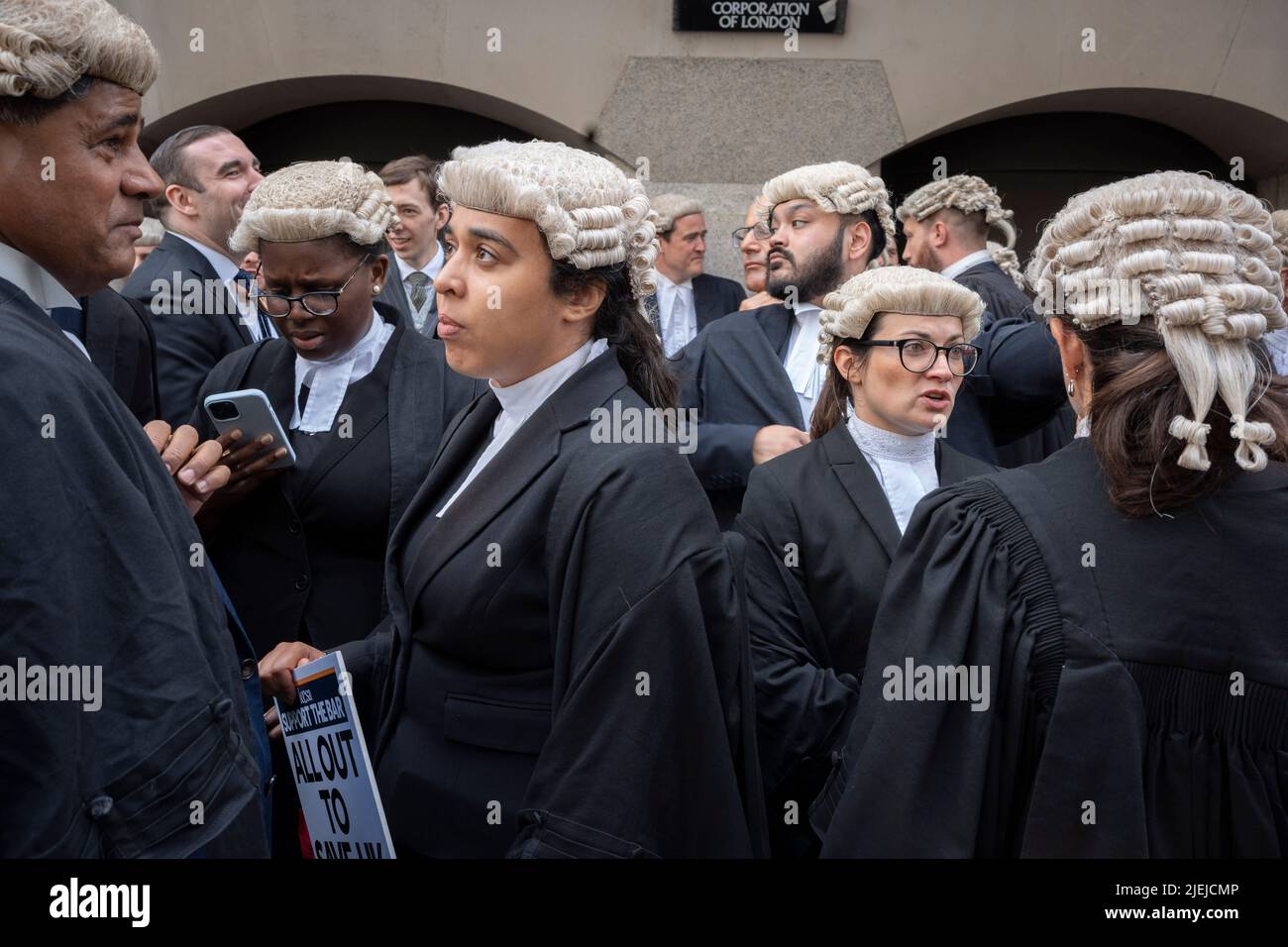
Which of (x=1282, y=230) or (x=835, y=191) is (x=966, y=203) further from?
(x=1282, y=230)

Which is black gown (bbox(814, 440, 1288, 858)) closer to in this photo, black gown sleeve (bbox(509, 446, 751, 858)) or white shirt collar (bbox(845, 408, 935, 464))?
black gown sleeve (bbox(509, 446, 751, 858))

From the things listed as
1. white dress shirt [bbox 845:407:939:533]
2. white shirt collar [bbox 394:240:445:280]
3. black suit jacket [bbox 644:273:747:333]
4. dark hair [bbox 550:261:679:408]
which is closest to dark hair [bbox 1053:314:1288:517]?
dark hair [bbox 550:261:679:408]

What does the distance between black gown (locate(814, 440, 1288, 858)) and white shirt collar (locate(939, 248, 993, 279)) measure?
3.18 meters

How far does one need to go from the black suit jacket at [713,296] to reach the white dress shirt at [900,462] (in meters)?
3.83

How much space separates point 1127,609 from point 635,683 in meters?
0.75

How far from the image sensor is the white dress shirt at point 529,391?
235cm

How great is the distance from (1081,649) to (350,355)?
7.03 ft

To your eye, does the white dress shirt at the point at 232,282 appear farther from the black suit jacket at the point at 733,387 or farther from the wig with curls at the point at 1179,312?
the wig with curls at the point at 1179,312

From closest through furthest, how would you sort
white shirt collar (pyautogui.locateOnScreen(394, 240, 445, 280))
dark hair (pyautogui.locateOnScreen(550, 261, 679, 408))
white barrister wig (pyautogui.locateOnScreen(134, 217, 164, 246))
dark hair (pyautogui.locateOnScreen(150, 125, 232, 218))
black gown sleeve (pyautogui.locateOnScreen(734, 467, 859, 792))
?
dark hair (pyautogui.locateOnScreen(550, 261, 679, 408)) → black gown sleeve (pyautogui.locateOnScreen(734, 467, 859, 792)) → dark hair (pyautogui.locateOnScreen(150, 125, 232, 218)) → white shirt collar (pyautogui.locateOnScreen(394, 240, 445, 280)) → white barrister wig (pyautogui.locateOnScreen(134, 217, 164, 246))

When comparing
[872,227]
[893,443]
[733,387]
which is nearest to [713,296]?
[872,227]

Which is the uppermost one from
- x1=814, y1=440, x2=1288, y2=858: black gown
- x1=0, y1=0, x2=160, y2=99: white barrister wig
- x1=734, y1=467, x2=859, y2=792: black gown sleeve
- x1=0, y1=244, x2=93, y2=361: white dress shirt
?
x1=0, y1=0, x2=160, y2=99: white barrister wig

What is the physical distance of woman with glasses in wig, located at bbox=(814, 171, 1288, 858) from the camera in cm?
175

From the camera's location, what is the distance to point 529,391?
2.37 meters

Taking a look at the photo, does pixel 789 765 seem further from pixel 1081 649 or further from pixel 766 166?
pixel 766 166
